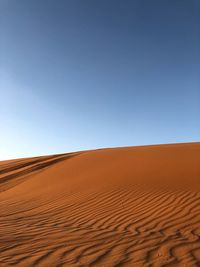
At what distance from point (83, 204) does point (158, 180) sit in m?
3.34

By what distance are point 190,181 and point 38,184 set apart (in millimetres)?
7762

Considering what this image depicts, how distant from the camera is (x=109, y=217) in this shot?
22.0 feet

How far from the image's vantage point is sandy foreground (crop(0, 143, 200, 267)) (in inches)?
148

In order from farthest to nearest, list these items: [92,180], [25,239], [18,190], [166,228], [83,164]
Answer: [83,164] → [18,190] → [92,180] → [166,228] → [25,239]

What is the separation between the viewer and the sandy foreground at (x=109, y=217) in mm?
3760

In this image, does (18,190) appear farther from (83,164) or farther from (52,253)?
(52,253)

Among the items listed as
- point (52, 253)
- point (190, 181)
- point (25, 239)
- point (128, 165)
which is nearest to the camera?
point (52, 253)

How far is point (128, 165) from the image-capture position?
13.6 m

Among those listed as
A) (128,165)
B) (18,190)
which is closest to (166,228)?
(128,165)

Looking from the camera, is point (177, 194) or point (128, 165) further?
point (128, 165)

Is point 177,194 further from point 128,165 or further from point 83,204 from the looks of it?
point 128,165

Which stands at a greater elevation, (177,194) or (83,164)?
(83,164)

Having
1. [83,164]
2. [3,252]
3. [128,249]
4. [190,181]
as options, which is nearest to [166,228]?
[128,249]

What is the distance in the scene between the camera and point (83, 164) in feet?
53.8
